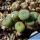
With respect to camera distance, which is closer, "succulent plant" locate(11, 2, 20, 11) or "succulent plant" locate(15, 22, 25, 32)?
"succulent plant" locate(15, 22, 25, 32)

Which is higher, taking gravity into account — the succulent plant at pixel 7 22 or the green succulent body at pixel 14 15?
the green succulent body at pixel 14 15

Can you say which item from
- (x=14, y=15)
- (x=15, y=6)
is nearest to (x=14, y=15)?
(x=14, y=15)

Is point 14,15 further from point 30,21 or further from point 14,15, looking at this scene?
point 30,21

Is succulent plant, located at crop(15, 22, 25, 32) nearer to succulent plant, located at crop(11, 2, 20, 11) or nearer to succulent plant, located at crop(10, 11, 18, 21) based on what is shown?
succulent plant, located at crop(10, 11, 18, 21)

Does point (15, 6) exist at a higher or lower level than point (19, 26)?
higher

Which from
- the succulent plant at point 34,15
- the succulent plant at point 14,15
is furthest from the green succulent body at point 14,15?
the succulent plant at point 34,15

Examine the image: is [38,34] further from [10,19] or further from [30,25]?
[10,19]

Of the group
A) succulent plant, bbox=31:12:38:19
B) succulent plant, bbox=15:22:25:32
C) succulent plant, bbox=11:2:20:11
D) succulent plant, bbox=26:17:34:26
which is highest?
succulent plant, bbox=11:2:20:11

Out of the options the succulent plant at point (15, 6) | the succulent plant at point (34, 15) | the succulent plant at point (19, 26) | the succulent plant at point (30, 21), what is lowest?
the succulent plant at point (19, 26)

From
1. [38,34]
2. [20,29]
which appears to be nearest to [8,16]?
[20,29]

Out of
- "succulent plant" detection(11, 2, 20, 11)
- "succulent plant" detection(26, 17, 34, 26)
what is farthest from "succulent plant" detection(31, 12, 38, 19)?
"succulent plant" detection(11, 2, 20, 11)

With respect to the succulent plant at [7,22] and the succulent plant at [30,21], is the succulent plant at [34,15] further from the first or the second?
the succulent plant at [7,22]
